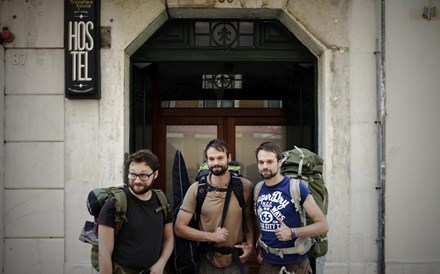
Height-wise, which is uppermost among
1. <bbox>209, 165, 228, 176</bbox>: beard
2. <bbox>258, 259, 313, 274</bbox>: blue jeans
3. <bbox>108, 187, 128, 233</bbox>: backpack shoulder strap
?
<bbox>209, 165, 228, 176</bbox>: beard

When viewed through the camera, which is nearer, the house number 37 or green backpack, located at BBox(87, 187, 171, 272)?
green backpack, located at BBox(87, 187, 171, 272)

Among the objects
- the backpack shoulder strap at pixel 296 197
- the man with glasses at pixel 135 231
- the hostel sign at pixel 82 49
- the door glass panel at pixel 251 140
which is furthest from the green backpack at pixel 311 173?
the door glass panel at pixel 251 140

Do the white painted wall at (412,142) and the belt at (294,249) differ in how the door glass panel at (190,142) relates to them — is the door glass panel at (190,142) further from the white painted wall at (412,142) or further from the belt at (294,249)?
the belt at (294,249)

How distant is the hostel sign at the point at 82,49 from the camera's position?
641 centimetres

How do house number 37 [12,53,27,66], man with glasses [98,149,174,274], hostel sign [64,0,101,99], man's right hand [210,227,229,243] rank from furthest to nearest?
house number 37 [12,53,27,66] < hostel sign [64,0,101,99] < man's right hand [210,227,229,243] < man with glasses [98,149,174,274]

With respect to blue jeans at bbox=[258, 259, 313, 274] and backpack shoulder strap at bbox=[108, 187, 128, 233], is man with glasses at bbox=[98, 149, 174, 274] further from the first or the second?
blue jeans at bbox=[258, 259, 313, 274]

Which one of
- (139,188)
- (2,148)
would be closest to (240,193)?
(139,188)

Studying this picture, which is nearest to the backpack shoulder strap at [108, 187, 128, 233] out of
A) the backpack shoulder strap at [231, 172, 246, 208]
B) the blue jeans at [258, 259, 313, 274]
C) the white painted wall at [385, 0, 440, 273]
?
the backpack shoulder strap at [231, 172, 246, 208]

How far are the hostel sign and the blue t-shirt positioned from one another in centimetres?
318

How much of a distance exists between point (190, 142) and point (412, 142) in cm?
342

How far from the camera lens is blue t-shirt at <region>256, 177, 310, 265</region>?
4113mm

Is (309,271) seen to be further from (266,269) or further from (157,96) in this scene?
(157,96)

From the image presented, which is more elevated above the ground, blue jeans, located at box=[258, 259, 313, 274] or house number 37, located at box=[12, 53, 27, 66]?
house number 37, located at box=[12, 53, 27, 66]

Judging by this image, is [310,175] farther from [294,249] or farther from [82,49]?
[82,49]
